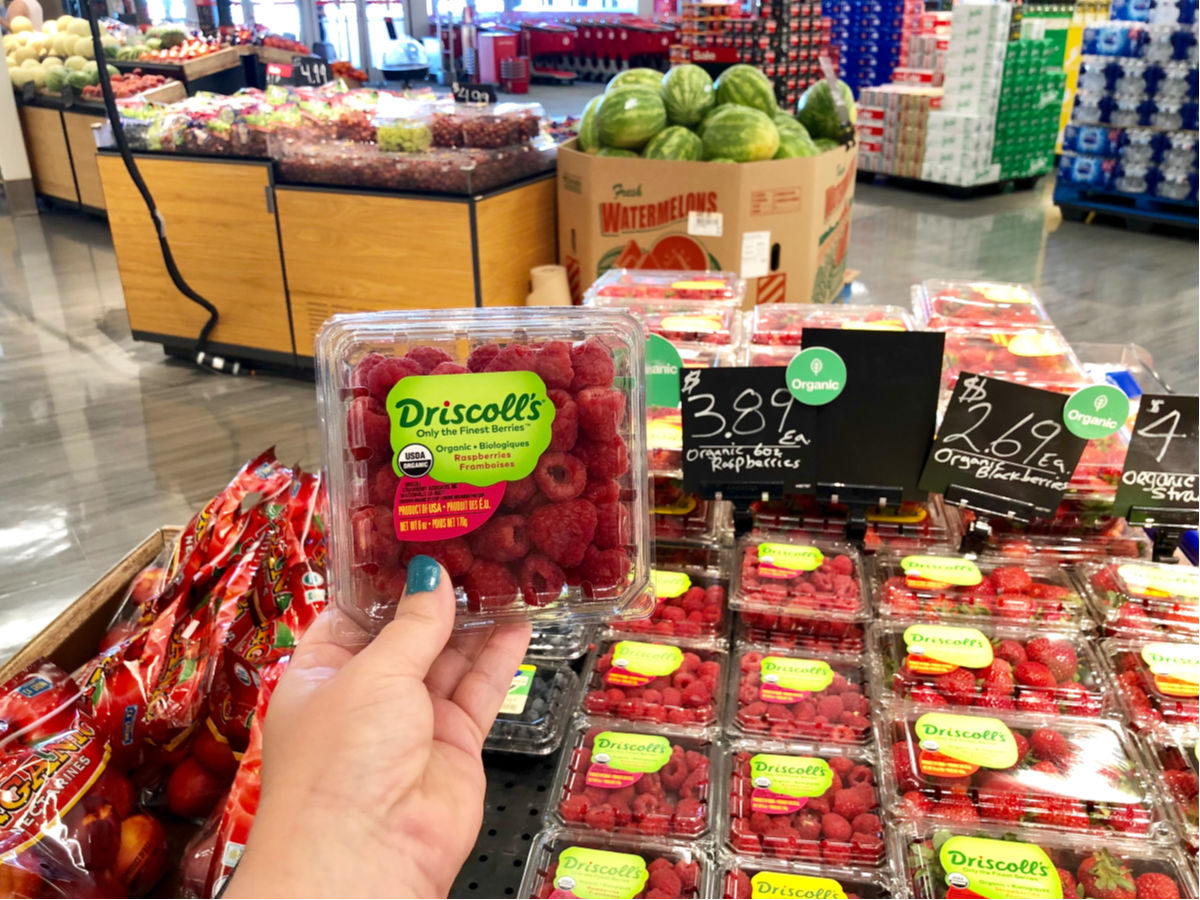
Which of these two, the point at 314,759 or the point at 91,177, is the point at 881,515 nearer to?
the point at 314,759

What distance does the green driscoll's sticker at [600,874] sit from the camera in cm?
109

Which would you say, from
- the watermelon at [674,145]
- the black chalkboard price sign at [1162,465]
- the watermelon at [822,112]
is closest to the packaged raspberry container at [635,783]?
the black chalkboard price sign at [1162,465]

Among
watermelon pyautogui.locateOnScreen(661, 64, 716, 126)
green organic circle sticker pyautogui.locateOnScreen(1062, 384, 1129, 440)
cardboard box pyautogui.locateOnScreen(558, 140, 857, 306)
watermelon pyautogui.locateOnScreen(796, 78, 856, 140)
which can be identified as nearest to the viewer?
green organic circle sticker pyautogui.locateOnScreen(1062, 384, 1129, 440)

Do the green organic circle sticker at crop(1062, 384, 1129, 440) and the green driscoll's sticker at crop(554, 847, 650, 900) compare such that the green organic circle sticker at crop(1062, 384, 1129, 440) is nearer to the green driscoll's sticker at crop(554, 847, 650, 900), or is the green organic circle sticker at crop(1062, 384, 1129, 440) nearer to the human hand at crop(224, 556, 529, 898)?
the green driscoll's sticker at crop(554, 847, 650, 900)

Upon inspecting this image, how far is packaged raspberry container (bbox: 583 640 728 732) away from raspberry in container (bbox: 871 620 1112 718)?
0.25 metres

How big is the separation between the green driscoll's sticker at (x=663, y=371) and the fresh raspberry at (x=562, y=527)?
20.2 inches

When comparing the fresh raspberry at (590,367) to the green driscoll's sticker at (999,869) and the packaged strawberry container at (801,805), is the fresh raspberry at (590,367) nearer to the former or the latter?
the packaged strawberry container at (801,805)

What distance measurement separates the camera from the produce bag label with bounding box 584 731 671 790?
1.21 m

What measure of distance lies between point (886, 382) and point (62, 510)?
286 centimetres

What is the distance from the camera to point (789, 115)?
3281 millimetres

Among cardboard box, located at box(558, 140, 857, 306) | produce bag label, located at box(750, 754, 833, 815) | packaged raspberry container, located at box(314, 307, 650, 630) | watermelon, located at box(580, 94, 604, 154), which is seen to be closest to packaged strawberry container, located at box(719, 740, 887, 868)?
produce bag label, located at box(750, 754, 833, 815)

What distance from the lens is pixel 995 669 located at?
1.28 metres

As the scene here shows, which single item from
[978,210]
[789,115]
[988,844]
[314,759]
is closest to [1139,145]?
[978,210]

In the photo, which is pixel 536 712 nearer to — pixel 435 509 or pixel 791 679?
pixel 791 679
